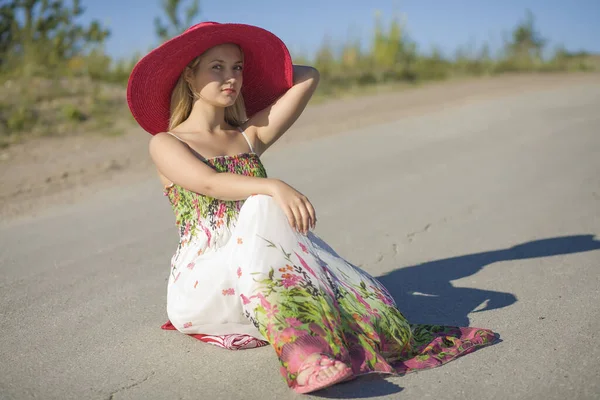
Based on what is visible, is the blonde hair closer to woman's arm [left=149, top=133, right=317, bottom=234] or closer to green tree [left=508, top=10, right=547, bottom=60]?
woman's arm [left=149, top=133, right=317, bottom=234]

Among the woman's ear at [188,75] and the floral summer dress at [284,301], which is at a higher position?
the woman's ear at [188,75]

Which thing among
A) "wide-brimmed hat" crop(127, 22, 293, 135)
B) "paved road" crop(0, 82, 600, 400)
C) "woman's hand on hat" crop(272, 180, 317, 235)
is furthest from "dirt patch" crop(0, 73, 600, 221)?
"woman's hand on hat" crop(272, 180, 317, 235)

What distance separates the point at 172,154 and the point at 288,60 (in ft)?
2.72

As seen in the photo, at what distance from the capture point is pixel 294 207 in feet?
8.83

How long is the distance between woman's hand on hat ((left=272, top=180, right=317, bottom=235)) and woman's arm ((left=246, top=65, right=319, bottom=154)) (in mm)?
701

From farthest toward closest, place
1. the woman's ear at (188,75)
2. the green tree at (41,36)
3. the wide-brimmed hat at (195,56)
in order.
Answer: the green tree at (41,36) < the woman's ear at (188,75) < the wide-brimmed hat at (195,56)

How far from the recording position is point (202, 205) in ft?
10.2

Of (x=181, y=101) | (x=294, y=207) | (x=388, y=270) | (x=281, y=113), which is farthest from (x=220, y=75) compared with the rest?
(x=388, y=270)

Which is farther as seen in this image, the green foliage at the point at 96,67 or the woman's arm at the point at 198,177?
the green foliage at the point at 96,67

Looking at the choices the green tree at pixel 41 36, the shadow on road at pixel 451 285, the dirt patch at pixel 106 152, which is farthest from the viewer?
the green tree at pixel 41 36

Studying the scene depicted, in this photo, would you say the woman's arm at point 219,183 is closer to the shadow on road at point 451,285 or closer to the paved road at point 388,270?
the paved road at point 388,270

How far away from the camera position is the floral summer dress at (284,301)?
2.53 m

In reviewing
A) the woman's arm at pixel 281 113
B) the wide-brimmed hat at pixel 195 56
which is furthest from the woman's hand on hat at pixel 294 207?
the wide-brimmed hat at pixel 195 56

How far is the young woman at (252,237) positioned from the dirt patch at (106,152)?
106 inches
